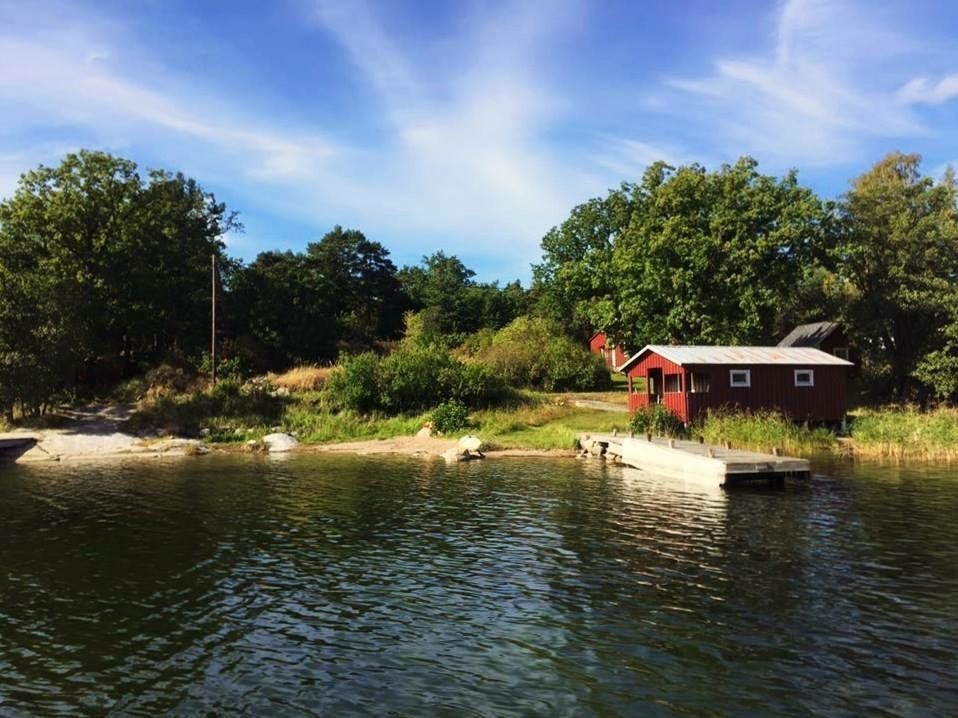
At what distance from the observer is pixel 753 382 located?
113 feet

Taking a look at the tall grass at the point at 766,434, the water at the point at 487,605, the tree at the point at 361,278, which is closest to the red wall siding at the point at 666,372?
the tall grass at the point at 766,434

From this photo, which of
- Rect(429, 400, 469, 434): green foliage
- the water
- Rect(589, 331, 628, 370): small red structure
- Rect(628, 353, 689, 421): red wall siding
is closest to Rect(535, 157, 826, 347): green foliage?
Rect(628, 353, 689, 421): red wall siding

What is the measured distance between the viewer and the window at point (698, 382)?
34.7 m

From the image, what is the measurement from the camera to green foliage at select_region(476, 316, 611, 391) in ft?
163

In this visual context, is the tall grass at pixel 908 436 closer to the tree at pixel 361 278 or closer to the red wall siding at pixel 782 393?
the red wall siding at pixel 782 393

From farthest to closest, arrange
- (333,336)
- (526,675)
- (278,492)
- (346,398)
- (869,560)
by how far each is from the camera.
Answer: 1. (333,336)
2. (346,398)
3. (278,492)
4. (869,560)
5. (526,675)

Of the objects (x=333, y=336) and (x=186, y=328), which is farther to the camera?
(x=333, y=336)

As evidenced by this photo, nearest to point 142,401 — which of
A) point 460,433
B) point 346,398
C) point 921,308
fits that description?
point 346,398

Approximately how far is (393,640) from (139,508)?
44.5 ft

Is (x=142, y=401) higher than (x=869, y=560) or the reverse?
higher

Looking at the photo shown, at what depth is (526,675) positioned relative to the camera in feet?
28.7

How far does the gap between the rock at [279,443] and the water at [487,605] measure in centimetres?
1540

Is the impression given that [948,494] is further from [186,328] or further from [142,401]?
[186,328]

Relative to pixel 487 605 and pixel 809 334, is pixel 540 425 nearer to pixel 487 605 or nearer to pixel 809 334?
pixel 809 334
